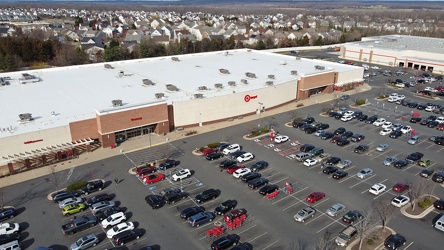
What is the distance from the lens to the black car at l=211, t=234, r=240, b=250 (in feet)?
79.9

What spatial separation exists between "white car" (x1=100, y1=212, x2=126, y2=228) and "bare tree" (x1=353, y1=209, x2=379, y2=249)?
59.2ft

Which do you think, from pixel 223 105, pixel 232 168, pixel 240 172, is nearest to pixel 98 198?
pixel 232 168

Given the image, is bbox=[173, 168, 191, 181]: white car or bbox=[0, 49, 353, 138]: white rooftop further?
bbox=[0, 49, 353, 138]: white rooftop

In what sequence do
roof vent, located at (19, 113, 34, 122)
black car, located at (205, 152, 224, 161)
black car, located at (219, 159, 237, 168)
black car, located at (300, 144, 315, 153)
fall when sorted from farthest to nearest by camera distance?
black car, located at (300, 144, 315, 153) → roof vent, located at (19, 113, 34, 122) → black car, located at (205, 152, 224, 161) → black car, located at (219, 159, 237, 168)

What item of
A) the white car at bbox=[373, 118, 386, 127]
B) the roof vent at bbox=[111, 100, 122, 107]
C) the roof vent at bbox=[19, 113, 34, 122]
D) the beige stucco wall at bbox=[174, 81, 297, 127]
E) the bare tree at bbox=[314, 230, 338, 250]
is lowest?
the bare tree at bbox=[314, 230, 338, 250]

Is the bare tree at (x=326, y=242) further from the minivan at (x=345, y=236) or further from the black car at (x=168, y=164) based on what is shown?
the black car at (x=168, y=164)

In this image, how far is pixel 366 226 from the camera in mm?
25641

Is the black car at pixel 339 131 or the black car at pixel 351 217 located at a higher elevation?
the black car at pixel 339 131

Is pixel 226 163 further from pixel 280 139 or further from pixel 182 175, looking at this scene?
pixel 280 139

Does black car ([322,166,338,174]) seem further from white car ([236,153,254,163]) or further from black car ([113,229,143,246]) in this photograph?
black car ([113,229,143,246])

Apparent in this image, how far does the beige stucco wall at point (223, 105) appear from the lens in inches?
1848

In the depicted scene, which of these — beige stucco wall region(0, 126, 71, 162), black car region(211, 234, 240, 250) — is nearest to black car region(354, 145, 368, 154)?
black car region(211, 234, 240, 250)

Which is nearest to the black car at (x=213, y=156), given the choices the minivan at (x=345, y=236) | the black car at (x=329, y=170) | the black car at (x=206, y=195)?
the black car at (x=206, y=195)

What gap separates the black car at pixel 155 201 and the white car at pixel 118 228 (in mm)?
3059
